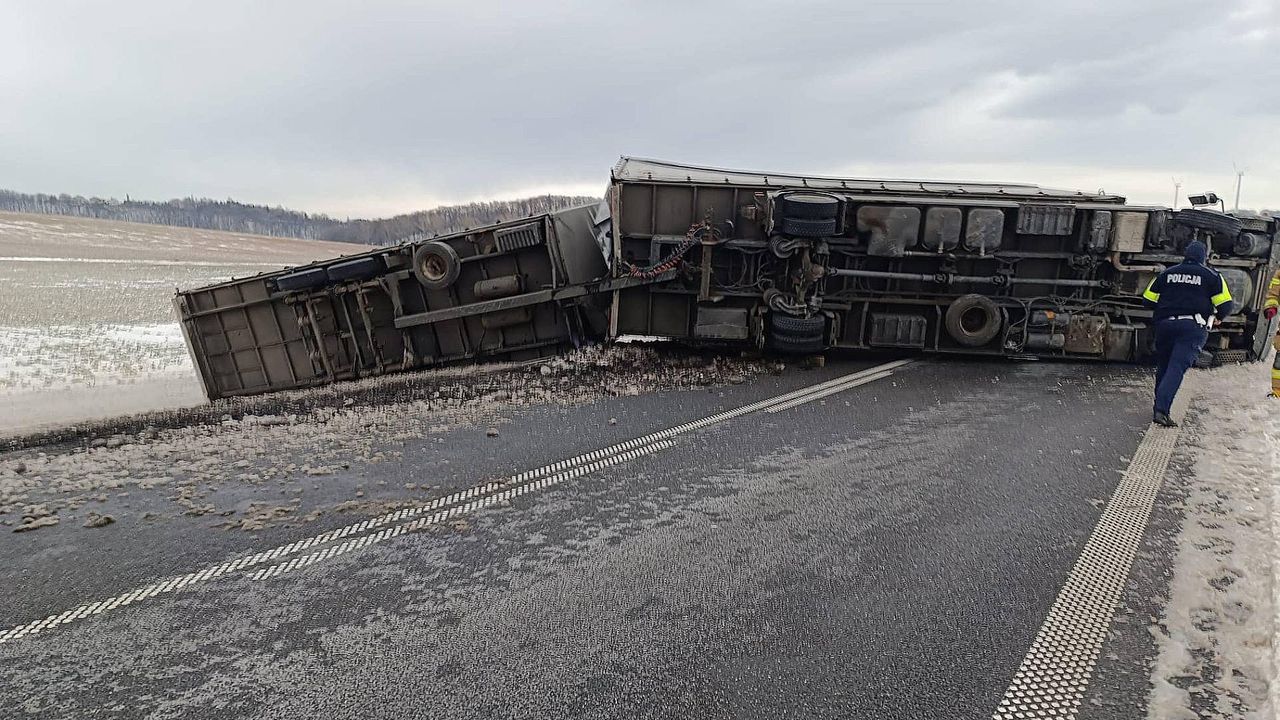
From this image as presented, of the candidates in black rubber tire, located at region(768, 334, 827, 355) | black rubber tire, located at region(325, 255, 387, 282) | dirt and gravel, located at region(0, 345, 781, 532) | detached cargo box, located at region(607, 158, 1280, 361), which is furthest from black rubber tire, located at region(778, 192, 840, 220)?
black rubber tire, located at region(325, 255, 387, 282)

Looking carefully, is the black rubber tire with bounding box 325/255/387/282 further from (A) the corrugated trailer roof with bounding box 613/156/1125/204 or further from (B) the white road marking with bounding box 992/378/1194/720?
(B) the white road marking with bounding box 992/378/1194/720

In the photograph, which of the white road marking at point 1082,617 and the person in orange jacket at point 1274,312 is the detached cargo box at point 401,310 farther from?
the person in orange jacket at point 1274,312

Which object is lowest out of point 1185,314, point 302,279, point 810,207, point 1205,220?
point 1185,314

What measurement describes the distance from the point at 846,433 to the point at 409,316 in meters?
5.74

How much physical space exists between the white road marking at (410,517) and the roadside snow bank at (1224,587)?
10.6 feet

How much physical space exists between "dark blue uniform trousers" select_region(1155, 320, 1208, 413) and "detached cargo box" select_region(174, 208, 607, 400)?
19.9ft

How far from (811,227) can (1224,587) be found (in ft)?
17.8

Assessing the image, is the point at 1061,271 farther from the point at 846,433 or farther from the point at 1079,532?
the point at 1079,532

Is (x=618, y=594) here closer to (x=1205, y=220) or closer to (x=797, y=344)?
(x=797, y=344)

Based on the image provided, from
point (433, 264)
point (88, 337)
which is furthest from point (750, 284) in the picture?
point (88, 337)

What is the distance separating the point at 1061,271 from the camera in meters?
8.20

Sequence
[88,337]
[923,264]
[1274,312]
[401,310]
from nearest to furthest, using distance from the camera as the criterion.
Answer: [1274,312]
[923,264]
[401,310]
[88,337]

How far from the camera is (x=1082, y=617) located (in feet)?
9.84

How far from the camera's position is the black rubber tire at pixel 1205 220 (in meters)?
7.89
